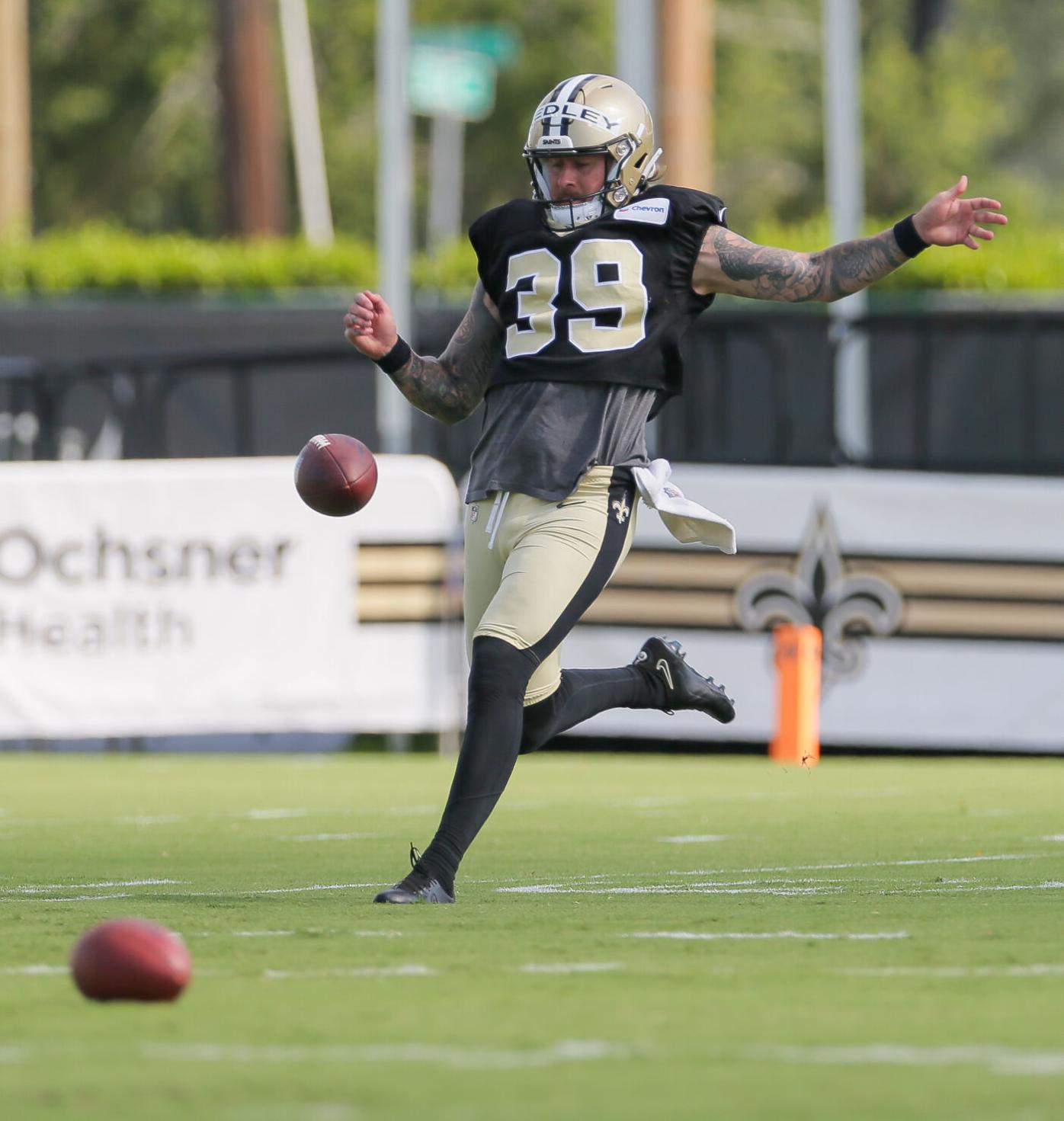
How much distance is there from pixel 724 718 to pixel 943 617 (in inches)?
224

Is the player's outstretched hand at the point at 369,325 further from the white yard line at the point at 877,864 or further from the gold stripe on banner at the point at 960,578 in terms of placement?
the gold stripe on banner at the point at 960,578

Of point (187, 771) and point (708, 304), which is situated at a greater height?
point (708, 304)

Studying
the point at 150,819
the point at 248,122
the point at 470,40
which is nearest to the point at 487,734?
the point at 150,819

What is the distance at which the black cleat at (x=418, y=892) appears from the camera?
6219mm

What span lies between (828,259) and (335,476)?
1553 mm

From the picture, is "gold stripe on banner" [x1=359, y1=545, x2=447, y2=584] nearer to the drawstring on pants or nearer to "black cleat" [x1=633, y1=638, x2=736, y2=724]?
"black cleat" [x1=633, y1=638, x2=736, y2=724]

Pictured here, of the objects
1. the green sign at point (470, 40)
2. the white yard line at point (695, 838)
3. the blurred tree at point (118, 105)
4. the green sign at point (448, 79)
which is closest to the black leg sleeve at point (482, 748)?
the white yard line at point (695, 838)

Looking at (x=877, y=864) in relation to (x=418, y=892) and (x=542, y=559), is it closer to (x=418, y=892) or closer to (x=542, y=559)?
(x=542, y=559)

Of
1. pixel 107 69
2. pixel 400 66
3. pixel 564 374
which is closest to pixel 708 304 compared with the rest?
pixel 564 374

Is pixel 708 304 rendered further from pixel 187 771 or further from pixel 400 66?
pixel 400 66

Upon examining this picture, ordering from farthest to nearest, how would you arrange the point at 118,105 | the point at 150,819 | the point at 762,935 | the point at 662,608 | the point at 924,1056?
the point at 118,105 < the point at 662,608 < the point at 150,819 < the point at 762,935 < the point at 924,1056

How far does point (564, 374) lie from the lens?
6.68m

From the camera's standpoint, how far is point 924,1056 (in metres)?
4.03

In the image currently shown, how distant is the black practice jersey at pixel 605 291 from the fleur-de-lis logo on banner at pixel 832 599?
6.17 metres
